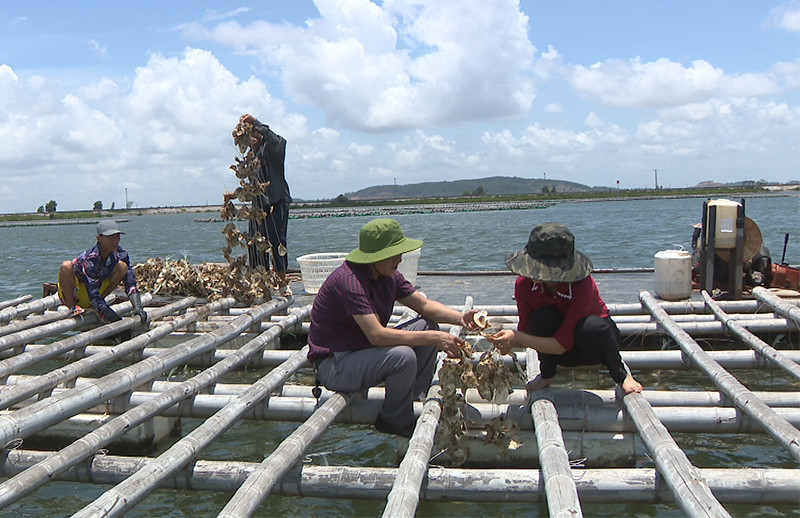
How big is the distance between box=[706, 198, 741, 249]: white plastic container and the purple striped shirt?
4.28 metres

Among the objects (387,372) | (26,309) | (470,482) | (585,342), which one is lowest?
(470,482)

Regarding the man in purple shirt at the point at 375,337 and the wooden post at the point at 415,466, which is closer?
the wooden post at the point at 415,466

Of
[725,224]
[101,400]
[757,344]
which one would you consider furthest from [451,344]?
[725,224]

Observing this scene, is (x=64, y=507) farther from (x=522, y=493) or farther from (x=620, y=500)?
(x=620, y=500)

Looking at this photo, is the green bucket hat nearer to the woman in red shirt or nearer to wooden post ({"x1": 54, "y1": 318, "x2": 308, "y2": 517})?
the woman in red shirt

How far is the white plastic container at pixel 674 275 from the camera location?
6797 mm

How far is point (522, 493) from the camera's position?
3.05m

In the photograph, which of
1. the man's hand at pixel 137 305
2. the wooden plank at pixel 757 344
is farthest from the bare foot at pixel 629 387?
the man's hand at pixel 137 305

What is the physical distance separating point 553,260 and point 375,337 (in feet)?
3.34

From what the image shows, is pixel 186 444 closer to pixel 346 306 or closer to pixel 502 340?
pixel 346 306

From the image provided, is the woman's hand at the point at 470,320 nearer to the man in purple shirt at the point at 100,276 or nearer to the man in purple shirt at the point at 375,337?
the man in purple shirt at the point at 375,337

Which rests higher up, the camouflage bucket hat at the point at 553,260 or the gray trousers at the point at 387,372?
the camouflage bucket hat at the point at 553,260

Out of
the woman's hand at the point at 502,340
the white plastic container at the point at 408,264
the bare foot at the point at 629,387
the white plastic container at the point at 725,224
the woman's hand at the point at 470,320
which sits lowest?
the bare foot at the point at 629,387

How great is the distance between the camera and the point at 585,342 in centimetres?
350
